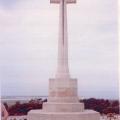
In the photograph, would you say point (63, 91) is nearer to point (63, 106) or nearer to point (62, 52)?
point (63, 106)

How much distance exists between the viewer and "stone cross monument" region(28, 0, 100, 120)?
952cm

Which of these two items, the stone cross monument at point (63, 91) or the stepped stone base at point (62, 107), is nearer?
the stone cross monument at point (63, 91)

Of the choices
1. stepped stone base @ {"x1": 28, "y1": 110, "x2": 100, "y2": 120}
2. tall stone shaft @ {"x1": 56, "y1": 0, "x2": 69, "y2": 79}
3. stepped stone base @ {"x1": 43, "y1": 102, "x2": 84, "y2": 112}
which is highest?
tall stone shaft @ {"x1": 56, "y1": 0, "x2": 69, "y2": 79}

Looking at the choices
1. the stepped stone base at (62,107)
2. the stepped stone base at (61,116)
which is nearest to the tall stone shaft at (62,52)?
the stepped stone base at (62,107)

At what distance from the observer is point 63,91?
10.1 metres

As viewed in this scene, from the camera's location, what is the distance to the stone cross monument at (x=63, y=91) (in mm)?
9516

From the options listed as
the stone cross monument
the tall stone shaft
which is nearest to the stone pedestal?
the stone cross monument

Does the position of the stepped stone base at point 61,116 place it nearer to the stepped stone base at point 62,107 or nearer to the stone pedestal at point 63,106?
the stone pedestal at point 63,106

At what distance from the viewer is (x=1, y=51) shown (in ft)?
29.8

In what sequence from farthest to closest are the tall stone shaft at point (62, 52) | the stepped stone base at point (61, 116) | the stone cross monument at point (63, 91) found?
the tall stone shaft at point (62, 52) → the stone cross monument at point (63, 91) → the stepped stone base at point (61, 116)

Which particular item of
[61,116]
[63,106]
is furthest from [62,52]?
[61,116]

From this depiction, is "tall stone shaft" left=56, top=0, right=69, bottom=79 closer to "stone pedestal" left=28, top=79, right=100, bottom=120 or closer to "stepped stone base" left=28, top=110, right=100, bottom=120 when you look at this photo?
"stone pedestal" left=28, top=79, right=100, bottom=120

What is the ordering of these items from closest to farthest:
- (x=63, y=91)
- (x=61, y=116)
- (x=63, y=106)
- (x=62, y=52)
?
(x=61, y=116) → (x=63, y=106) → (x=63, y=91) → (x=62, y=52)

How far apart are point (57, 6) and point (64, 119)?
3.98 meters
